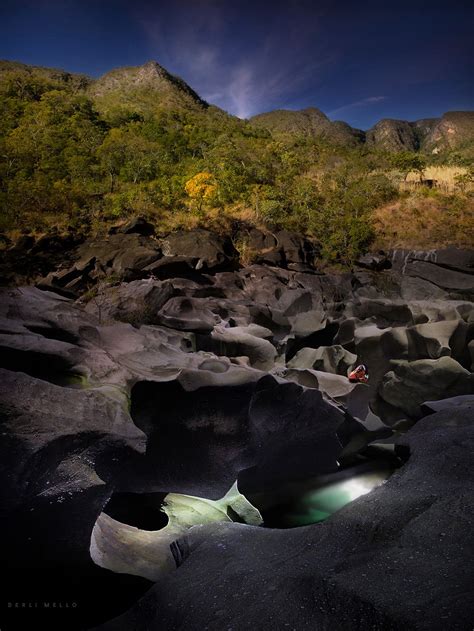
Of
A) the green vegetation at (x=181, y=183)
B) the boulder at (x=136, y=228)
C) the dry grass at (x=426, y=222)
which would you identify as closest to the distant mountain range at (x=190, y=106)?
the green vegetation at (x=181, y=183)

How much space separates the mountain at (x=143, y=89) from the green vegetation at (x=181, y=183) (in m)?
26.6

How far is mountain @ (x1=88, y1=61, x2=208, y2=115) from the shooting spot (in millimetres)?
63444

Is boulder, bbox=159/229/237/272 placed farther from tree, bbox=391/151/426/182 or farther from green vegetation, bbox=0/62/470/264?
tree, bbox=391/151/426/182

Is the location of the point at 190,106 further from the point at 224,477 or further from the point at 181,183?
the point at 224,477

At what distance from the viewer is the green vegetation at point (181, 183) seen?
23031 millimetres

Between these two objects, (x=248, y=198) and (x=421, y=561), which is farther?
(x=248, y=198)

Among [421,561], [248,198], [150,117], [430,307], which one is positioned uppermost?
[150,117]

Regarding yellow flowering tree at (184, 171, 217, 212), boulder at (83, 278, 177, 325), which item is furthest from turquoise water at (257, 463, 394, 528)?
yellow flowering tree at (184, 171, 217, 212)

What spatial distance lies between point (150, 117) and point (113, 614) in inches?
2106

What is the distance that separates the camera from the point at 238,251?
70.6 feet

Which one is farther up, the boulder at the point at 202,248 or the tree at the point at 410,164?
the tree at the point at 410,164

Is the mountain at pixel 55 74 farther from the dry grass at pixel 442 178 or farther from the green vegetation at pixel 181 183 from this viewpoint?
the dry grass at pixel 442 178

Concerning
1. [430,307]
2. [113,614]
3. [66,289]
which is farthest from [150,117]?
[113,614]

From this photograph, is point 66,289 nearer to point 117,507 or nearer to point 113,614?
point 117,507
